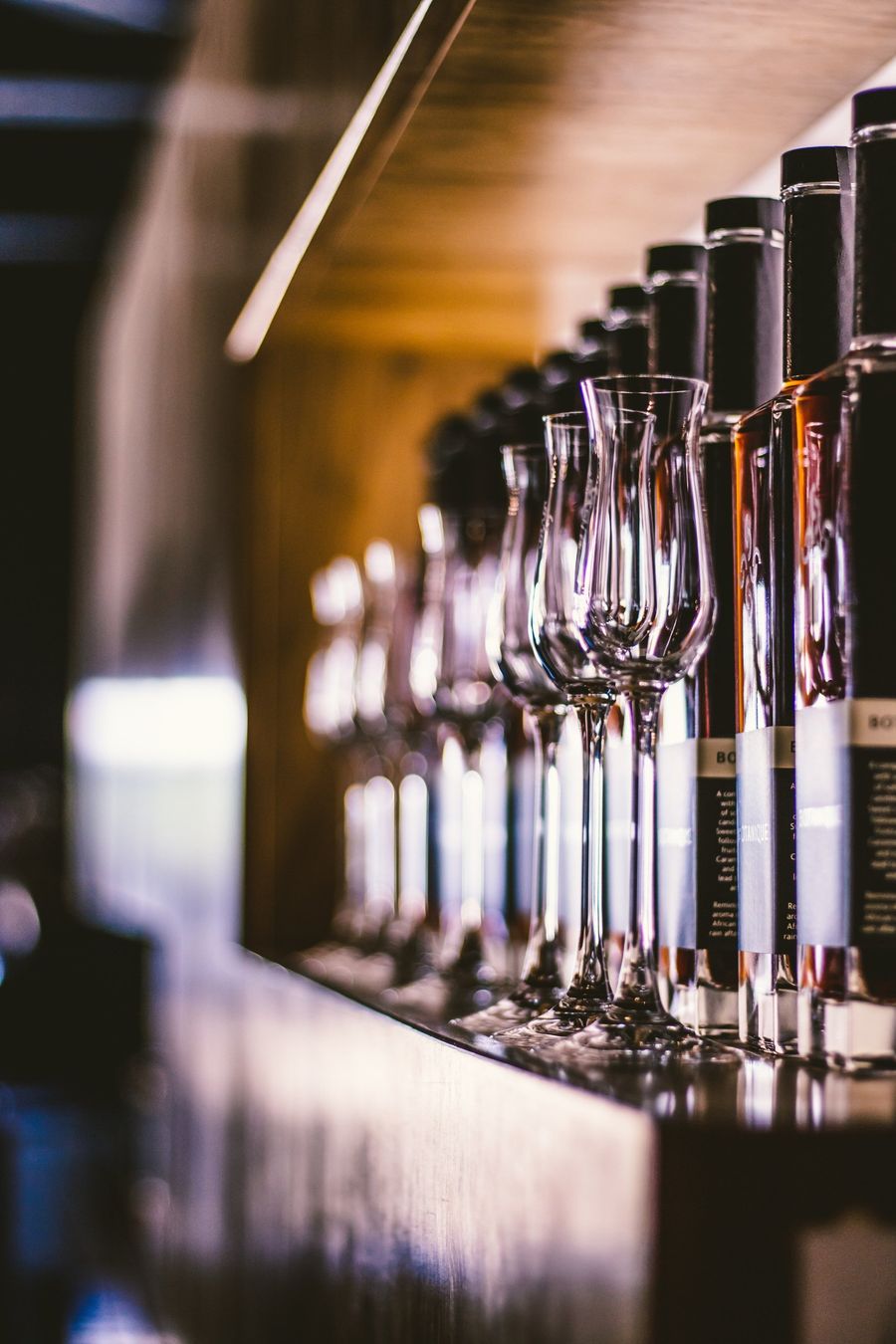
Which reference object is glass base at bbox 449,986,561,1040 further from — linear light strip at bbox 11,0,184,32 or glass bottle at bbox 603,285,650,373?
linear light strip at bbox 11,0,184,32

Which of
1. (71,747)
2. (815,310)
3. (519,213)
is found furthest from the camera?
(71,747)

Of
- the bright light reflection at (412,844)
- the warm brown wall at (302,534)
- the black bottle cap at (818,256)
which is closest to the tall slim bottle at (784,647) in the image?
the black bottle cap at (818,256)

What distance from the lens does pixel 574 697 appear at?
835 mm

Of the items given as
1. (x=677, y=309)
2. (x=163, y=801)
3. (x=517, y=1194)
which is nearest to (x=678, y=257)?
(x=677, y=309)

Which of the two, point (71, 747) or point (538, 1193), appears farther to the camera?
point (71, 747)

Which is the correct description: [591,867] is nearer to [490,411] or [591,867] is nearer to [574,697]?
[574,697]

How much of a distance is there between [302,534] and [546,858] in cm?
94

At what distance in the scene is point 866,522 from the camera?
0.71m

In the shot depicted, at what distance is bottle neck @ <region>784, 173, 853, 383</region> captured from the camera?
0.79m

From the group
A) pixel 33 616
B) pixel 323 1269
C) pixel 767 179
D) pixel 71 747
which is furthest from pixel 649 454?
pixel 33 616

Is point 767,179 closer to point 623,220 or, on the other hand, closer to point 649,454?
point 623,220

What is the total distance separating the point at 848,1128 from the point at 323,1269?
78 centimetres

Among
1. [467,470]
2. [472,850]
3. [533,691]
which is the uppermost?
[467,470]

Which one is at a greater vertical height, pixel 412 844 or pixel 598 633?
pixel 598 633
